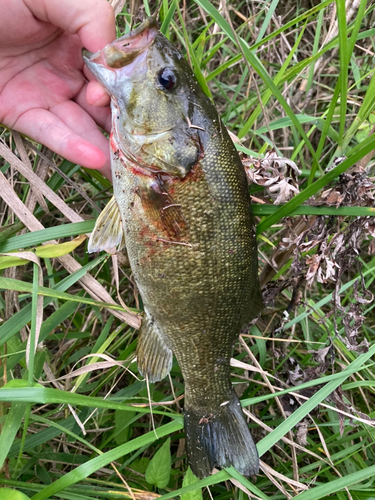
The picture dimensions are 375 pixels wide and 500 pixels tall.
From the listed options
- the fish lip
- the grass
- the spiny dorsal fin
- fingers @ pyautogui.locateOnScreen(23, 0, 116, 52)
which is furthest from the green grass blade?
fingers @ pyautogui.locateOnScreen(23, 0, 116, 52)

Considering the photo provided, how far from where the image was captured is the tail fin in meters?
1.70

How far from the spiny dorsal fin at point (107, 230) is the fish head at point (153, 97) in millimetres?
295

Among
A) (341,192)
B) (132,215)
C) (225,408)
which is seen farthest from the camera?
(225,408)

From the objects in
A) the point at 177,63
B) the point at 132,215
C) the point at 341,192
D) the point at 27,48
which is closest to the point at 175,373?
the point at 132,215

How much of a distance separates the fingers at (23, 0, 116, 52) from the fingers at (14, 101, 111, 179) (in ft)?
1.25

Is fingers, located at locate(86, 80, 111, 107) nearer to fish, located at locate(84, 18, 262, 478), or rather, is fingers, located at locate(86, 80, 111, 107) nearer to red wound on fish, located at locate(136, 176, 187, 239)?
fish, located at locate(84, 18, 262, 478)

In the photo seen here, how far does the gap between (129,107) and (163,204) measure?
469mm

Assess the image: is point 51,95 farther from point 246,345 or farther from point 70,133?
point 246,345

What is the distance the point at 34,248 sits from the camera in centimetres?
170

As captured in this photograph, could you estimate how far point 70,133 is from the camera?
74.6 inches

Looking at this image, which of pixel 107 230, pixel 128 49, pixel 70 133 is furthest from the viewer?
pixel 70 133

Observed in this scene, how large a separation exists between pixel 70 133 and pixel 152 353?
123cm

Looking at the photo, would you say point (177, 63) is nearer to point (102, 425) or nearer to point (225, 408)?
point (225, 408)

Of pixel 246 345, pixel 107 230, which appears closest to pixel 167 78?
pixel 107 230
